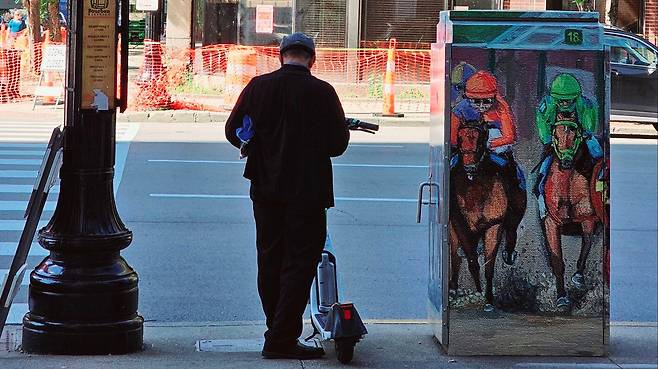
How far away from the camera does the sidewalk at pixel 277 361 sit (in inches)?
215

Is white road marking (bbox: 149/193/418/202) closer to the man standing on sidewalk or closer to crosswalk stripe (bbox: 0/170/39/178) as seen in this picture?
crosswalk stripe (bbox: 0/170/39/178)

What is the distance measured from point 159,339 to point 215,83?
55.8 ft

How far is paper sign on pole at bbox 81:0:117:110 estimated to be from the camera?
5.54 metres

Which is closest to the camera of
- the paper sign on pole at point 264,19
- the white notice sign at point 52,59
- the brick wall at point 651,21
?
the white notice sign at point 52,59

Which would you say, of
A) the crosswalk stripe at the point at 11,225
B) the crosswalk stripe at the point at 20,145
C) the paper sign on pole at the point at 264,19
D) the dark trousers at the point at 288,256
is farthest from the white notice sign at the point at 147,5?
the dark trousers at the point at 288,256

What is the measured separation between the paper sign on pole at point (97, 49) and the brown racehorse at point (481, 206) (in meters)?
1.82

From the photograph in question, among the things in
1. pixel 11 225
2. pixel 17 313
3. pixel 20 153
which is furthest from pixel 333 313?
pixel 20 153

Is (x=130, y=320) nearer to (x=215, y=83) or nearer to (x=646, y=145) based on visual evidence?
(x=646, y=145)

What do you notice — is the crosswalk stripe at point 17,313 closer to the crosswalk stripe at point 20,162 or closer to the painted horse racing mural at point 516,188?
the painted horse racing mural at point 516,188

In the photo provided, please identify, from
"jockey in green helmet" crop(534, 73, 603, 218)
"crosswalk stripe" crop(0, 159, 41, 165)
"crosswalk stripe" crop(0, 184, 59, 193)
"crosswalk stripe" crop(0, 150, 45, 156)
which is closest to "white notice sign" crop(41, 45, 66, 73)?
"crosswalk stripe" crop(0, 150, 45, 156)

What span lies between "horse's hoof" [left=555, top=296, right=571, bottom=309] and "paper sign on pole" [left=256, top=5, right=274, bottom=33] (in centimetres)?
1981

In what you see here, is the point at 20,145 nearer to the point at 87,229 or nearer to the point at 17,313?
the point at 17,313

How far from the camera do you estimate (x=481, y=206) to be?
561 cm

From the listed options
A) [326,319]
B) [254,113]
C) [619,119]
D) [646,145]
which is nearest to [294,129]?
[254,113]
